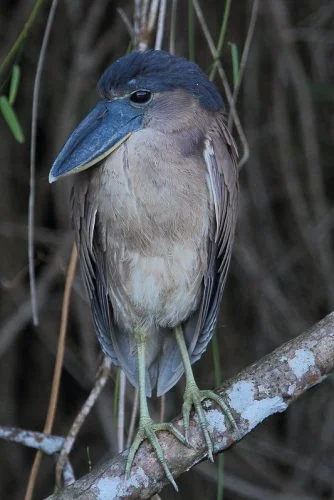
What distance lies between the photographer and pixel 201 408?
6.73ft

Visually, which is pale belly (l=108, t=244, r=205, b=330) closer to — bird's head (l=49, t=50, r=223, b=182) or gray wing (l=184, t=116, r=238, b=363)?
gray wing (l=184, t=116, r=238, b=363)

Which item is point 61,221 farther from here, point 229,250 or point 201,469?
point 229,250

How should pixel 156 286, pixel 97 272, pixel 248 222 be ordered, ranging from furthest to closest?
1. pixel 248 222
2. pixel 97 272
3. pixel 156 286

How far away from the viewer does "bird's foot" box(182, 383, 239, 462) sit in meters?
1.89

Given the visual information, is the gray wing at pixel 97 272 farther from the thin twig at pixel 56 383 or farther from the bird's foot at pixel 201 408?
the bird's foot at pixel 201 408

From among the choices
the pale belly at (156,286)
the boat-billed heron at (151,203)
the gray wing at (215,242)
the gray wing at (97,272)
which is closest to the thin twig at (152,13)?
the boat-billed heron at (151,203)

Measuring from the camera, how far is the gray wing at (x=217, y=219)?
221cm

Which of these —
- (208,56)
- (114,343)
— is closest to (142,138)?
(114,343)

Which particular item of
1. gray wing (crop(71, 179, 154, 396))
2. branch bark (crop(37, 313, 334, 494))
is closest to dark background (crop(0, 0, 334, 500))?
gray wing (crop(71, 179, 154, 396))

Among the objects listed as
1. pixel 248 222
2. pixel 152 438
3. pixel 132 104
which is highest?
pixel 132 104

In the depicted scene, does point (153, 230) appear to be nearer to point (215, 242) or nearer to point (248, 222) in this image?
point (215, 242)

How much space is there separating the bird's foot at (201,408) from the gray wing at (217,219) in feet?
0.56

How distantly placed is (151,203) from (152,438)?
1.69 feet

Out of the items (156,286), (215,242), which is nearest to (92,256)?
(156,286)
